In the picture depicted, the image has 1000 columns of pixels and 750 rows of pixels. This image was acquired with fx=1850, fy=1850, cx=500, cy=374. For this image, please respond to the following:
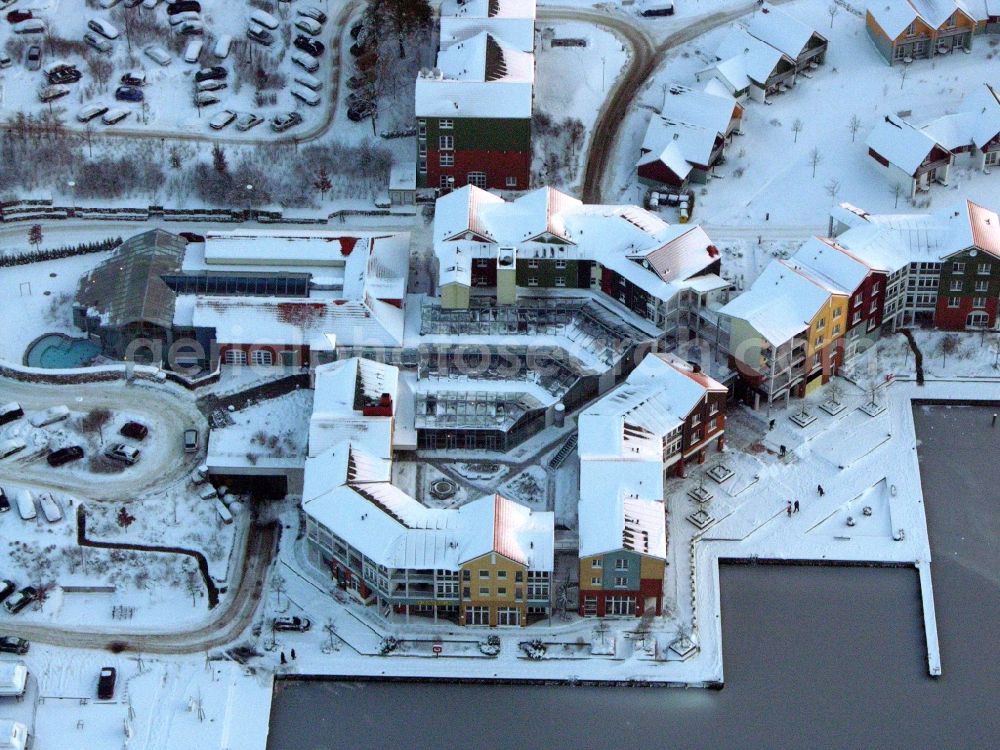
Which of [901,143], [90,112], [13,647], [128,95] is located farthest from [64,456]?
[901,143]

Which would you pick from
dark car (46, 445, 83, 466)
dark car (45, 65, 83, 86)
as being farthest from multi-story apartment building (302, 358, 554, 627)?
dark car (45, 65, 83, 86)

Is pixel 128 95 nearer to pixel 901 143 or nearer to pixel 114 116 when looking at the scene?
pixel 114 116

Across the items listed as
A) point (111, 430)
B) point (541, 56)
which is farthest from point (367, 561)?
point (541, 56)

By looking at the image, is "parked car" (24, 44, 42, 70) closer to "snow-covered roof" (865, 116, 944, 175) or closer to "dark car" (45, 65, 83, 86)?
"dark car" (45, 65, 83, 86)

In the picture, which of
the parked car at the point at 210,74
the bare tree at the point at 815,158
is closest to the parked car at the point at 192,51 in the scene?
the parked car at the point at 210,74

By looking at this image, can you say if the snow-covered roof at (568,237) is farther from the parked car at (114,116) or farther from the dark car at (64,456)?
the parked car at (114,116)

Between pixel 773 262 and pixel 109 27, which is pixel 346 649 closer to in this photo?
pixel 773 262
